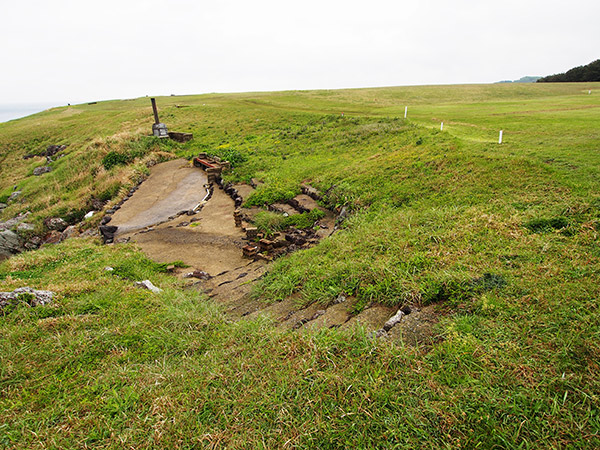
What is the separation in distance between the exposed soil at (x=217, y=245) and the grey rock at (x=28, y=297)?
8.70 feet

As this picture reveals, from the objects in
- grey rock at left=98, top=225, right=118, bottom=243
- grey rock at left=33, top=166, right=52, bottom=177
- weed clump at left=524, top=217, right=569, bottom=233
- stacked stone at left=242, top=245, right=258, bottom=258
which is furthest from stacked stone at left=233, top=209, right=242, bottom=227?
grey rock at left=33, top=166, right=52, bottom=177

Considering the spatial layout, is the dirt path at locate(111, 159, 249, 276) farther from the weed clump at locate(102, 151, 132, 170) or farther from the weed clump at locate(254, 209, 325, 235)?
the weed clump at locate(102, 151, 132, 170)

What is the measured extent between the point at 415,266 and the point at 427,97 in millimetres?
39224

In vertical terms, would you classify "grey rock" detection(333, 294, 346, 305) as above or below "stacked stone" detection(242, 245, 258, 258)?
above

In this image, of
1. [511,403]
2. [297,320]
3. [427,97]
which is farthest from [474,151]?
[427,97]

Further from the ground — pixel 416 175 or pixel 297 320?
pixel 416 175

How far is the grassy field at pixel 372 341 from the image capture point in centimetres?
315

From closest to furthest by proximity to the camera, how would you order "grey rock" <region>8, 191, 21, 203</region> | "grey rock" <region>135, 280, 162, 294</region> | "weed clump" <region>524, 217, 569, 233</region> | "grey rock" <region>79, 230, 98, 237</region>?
"weed clump" <region>524, 217, 569, 233</region>
"grey rock" <region>135, 280, 162, 294</region>
"grey rock" <region>79, 230, 98, 237</region>
"grey rock" <region>8, 191, 21, 203</region>

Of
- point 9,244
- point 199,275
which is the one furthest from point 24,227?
point 199,275

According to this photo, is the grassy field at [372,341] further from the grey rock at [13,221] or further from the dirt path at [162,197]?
the grey rock at [13,221]

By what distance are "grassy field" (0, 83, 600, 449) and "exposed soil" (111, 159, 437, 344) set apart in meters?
0.31

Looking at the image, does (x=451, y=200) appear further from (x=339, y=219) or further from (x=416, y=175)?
(x=339, y=219)

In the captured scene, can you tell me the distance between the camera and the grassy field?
315cm

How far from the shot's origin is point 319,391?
11.6 ft
